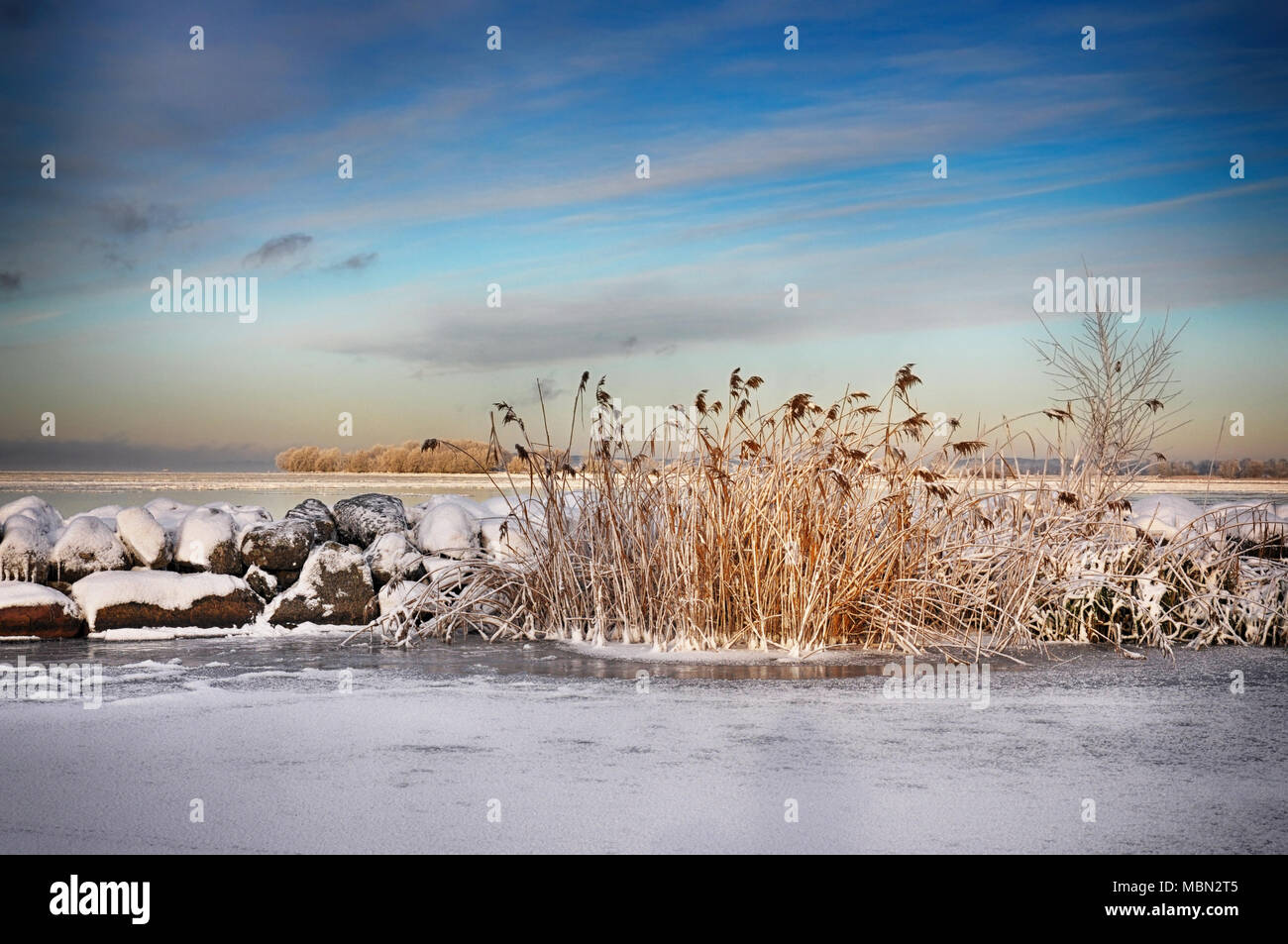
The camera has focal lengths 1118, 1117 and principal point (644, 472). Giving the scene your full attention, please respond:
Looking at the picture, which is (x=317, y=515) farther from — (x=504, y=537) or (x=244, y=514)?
(x=504, y=537)

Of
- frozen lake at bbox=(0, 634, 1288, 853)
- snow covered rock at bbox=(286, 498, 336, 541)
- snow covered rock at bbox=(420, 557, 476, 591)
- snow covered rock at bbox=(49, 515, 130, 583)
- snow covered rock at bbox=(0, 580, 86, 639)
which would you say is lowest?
frozen lake at bbox=(0, 634, 1288, 853)

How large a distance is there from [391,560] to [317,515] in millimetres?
740

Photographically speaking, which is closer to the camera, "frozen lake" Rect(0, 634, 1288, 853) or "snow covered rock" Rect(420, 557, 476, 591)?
"frozen lake" Rect(0, 634, 1288, 853)

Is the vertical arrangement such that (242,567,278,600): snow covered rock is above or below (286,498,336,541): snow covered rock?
below

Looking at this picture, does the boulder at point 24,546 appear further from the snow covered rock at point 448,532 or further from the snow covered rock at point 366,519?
the snow covered rock at point 448,532

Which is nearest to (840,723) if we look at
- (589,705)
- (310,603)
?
(589,705)

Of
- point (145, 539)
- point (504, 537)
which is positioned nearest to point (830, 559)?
point (504, 537)

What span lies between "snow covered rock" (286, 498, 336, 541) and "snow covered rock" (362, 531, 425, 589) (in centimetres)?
46

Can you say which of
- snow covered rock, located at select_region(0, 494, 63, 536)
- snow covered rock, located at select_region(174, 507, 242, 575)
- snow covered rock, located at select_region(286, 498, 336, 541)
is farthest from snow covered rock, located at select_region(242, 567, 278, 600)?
snow covered rock, located at select_region(0, 494, 63, 536)

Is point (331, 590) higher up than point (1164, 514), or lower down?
lower down

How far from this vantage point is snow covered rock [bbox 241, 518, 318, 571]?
629 centimetres

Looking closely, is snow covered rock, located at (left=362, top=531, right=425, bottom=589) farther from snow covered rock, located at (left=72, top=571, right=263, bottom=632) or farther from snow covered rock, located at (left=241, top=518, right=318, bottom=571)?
snow covered rock, located at (left=72, top=571, right=263, bottom=632)

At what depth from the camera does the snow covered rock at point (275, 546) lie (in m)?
6.29

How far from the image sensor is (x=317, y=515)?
264 inches
